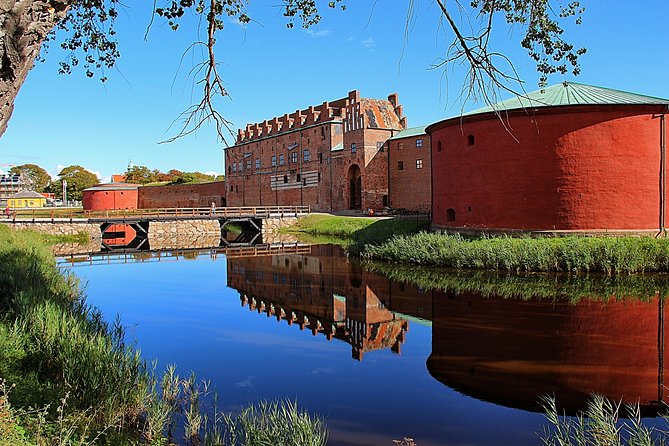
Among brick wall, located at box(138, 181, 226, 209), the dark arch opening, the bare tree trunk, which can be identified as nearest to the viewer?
the bare tree trunk

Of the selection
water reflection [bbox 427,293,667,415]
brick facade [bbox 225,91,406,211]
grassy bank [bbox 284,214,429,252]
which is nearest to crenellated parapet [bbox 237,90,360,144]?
brick facade [bbox 225,91,406,211]

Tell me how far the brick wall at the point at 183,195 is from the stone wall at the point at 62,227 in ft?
60.9

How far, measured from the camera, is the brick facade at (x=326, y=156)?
28828 mm

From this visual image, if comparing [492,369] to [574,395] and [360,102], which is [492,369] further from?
[360,102]

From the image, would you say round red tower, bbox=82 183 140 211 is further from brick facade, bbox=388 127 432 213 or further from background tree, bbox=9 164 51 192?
background tree, bbox=9 164 51 192

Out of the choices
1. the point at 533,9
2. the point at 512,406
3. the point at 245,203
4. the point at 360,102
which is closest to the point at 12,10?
the point at 533,9

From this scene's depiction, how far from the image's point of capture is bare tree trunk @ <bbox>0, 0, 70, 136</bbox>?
8.27ft

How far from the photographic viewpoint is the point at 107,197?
42.8 meters

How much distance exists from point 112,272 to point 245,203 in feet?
87.1

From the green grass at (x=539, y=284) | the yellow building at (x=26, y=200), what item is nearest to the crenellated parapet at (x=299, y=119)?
the green grass at (x=539, y=284)

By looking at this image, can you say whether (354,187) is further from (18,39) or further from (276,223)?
(18,39)

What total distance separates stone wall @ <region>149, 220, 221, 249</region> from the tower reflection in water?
1341 cm

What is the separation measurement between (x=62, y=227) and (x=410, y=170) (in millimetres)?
16352

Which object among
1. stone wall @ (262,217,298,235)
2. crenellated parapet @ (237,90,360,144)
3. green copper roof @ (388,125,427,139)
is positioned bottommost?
stone wall @ (262,217,298,235)
